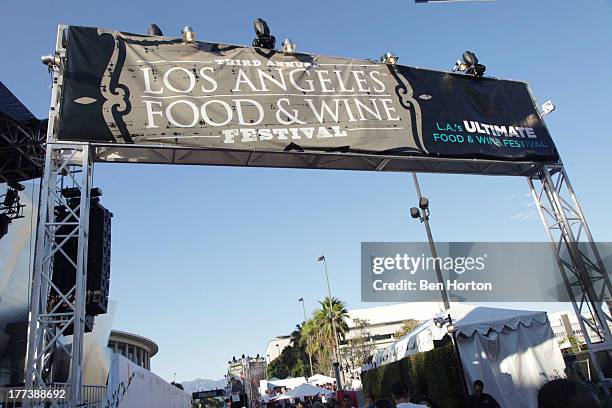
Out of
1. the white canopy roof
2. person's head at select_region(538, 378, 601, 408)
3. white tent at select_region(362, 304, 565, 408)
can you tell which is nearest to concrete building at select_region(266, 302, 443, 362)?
the white canopy roof

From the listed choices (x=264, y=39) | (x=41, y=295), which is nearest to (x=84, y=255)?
(x=41, y=295)

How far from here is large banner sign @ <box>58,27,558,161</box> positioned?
8656 mm

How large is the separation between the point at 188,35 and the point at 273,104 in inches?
94.1

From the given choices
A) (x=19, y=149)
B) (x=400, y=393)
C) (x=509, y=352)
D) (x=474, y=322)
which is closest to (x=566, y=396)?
(x=400, y=393)

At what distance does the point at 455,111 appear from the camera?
1138cm

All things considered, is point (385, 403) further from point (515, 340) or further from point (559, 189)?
point (559, 189)

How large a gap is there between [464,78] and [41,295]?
11.0m

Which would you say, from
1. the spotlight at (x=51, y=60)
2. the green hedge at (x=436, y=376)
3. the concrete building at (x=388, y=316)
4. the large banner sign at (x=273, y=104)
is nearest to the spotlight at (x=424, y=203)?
the large banner sign at (x=273, y=104)

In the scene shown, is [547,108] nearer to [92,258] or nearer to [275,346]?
[92,258]

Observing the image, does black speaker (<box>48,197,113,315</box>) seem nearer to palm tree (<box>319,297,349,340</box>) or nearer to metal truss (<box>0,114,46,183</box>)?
metal truss (<box>0,114,46,183</box>)

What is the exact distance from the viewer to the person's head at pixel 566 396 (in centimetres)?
159

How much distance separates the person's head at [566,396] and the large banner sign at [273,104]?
7936 millimetres

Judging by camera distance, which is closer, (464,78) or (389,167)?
(389,167)

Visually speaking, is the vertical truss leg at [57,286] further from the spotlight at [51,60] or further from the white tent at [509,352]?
the white tent at [509,352]
